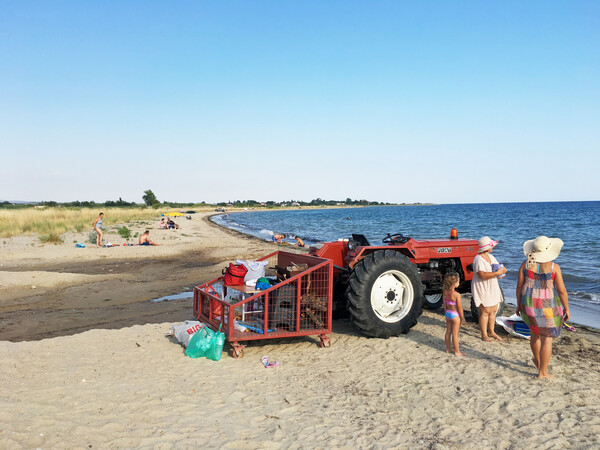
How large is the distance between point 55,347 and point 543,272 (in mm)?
6271

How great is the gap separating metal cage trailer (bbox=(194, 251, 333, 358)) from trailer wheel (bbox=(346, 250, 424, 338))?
0.38m

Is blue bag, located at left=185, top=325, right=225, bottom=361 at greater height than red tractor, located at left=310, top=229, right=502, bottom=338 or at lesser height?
lesser

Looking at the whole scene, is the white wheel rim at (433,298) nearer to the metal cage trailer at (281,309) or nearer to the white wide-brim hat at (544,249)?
the metal cage trailer at (281,309)

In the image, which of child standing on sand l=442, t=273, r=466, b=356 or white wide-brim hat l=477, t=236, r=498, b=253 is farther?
white wide-brim hat l=477, t=236, r=498, b=253

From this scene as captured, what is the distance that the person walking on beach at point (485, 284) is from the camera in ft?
20.3

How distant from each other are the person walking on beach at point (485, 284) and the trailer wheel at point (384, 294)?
83 centimetres

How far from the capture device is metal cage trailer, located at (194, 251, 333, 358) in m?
5.61


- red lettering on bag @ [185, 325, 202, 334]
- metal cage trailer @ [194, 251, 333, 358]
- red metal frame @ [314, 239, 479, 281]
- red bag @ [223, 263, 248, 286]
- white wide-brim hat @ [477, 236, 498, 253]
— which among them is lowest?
red lettering on bag @ [185, 325, 202, 334]

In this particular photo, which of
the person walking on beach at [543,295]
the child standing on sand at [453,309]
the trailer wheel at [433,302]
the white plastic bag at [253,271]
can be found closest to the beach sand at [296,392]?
the child standing on sand at [453,309]

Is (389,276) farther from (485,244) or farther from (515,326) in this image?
(515,326)

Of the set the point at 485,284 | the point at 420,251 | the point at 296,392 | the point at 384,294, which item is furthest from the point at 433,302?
the point at 296,392

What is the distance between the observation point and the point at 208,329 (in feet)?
19.0

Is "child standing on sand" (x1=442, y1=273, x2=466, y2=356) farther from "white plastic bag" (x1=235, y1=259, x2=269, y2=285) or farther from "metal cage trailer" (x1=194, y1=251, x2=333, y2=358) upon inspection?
"white plastic bag" (x1=235, y1=259, x2=269, y2=285)

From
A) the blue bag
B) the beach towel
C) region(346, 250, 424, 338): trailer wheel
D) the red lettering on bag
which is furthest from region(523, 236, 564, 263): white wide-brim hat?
the red lettering on bag
